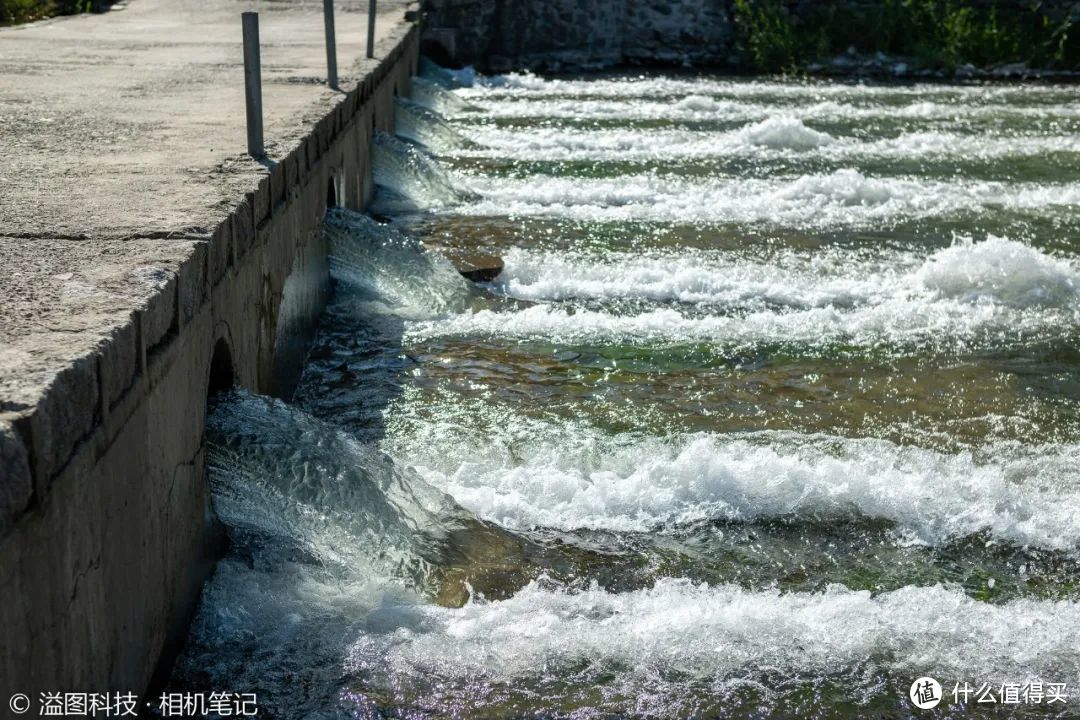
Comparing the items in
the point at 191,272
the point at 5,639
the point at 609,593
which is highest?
the point at 191,272

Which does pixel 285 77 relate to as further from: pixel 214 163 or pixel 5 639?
pixel 5 639

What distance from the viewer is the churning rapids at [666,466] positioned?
4035mm

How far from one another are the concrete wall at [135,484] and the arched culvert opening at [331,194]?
2184 millimetres

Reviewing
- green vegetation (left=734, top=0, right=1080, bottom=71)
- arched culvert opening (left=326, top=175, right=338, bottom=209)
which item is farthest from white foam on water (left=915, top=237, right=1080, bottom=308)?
green vegetation (left=734, top=0, right=1080, bottom=71)

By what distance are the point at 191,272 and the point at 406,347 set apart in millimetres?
3033

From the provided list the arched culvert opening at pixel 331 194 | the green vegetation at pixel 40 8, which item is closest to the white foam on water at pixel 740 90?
the green vegetation at pixel 40 8

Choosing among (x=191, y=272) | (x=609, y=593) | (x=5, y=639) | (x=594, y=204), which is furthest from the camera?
(x=594, y=204)

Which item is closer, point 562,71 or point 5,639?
point 5,639

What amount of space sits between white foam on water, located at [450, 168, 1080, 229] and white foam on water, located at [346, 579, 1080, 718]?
5.92m

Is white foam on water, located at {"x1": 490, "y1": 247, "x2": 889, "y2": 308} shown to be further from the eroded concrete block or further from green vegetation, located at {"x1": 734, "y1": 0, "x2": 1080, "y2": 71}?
green vegetation, located at {"x1": 734, "y1": 0, "x2": 1080, "y2": 71}

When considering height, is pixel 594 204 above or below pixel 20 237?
below

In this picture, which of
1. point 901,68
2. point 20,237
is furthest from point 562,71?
point 20,237

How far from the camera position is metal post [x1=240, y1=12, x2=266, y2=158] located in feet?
18.1

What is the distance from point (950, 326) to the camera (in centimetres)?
747
